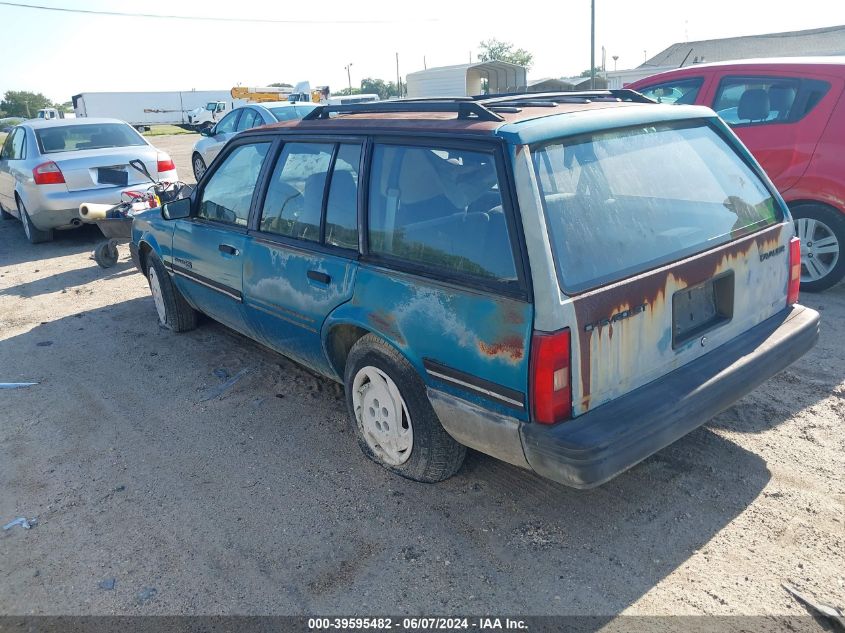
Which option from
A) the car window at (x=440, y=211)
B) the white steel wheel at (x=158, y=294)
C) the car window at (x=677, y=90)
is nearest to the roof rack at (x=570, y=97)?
the car window at (x=440, y=211)

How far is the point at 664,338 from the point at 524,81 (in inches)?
941

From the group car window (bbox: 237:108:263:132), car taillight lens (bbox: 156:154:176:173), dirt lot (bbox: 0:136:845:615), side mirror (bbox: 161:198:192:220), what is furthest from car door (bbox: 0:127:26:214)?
dirt lot (bbox: 0:136:845:615)

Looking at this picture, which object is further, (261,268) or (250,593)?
(261,268)

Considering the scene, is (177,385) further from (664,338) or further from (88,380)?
(664,338)

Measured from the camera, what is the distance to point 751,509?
3037mm

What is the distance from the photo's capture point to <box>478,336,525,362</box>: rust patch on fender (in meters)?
2.61

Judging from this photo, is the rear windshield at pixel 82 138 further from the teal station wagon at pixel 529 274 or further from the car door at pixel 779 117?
the car door at pixel 779 117

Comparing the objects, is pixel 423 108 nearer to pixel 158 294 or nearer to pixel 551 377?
pixel 551 377

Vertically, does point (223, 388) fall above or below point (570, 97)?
below

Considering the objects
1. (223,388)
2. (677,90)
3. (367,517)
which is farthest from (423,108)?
(677,90)

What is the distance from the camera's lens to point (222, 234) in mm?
4469

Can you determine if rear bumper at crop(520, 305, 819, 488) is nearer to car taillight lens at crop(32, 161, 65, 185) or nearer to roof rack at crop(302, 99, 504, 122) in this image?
roof rack at crop(302, 99, 504, 122)

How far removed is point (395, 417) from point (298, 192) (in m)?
1.45

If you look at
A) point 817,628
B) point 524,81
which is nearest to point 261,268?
point 817,628
